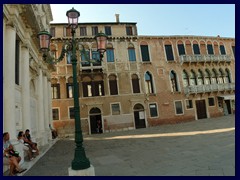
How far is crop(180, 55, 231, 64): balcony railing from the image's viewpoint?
1012 inches

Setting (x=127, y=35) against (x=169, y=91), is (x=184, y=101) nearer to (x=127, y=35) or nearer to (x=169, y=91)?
(x=169, y=91)

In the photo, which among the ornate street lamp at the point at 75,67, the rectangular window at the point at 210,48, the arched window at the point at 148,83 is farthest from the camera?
the rectangular window at the point at 210,48

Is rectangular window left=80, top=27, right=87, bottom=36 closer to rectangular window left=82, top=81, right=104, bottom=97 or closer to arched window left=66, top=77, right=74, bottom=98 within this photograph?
arched window left=66, top=77, right=74, bottom=98

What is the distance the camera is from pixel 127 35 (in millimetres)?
24516

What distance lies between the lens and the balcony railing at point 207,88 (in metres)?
25.1

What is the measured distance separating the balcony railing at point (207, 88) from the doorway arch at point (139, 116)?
555 centimetres

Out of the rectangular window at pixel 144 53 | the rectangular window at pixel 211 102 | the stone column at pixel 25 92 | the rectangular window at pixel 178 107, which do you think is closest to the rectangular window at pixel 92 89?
the rectangular window at pixel 144 53

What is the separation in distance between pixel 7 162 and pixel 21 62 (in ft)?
15.8

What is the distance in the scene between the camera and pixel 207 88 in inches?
1017

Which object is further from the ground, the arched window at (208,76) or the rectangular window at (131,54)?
the rectangular window at (131,54)

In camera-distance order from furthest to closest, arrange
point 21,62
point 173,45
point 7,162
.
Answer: point 173,45, point 21,62, point 7,162

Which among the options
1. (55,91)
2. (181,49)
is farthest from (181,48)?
(55,91)

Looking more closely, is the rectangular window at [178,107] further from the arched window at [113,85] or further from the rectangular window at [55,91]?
the rectangular window at [55,91]

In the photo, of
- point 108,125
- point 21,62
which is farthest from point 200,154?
point 108,125
